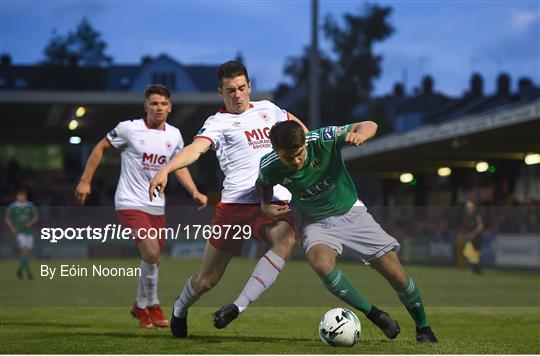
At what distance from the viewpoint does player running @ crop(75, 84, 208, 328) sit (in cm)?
1116

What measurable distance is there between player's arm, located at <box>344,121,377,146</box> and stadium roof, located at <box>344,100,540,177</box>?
15.6 m

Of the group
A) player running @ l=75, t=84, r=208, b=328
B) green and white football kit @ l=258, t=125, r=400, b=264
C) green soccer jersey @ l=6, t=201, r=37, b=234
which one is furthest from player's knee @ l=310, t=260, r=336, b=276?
green soccer jersey @ l=6, t=201, r=37, b=234

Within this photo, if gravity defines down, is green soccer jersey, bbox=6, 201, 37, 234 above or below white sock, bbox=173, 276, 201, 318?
above

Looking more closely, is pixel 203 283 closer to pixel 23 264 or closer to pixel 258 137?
pixel 258 137

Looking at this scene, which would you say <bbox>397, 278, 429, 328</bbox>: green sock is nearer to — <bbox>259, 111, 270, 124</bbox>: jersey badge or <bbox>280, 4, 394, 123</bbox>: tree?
<bbox>259, 111, 270, 124</bbox>: jersey badge

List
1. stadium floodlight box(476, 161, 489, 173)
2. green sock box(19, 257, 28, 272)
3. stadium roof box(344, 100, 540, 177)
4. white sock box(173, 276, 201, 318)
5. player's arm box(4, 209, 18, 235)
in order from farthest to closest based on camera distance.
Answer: stadium floodlight box(476, 161, 489, 173) < stadium roof box(344, 100, 540, 177) < player's arm box(4, 209, 18, 235) < green sock box(19, 257, 28, 272) < white sock box(173, 276, 201, 318)

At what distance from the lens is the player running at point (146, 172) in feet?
36.6

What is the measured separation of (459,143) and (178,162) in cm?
2140

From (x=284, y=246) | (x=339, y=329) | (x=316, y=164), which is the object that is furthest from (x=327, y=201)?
(x=339, y=329)

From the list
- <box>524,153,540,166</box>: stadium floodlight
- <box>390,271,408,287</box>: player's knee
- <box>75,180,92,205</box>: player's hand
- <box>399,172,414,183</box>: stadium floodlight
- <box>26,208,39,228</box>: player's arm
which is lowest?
<box>390,271,408,287</box>: player's knee

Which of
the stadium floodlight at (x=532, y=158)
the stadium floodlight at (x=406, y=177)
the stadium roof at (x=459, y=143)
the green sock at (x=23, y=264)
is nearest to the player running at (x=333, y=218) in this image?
the green sock at (x=23, y=264)

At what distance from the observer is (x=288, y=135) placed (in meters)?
8.24

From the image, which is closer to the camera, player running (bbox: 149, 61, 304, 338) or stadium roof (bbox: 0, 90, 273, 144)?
player running (bbox: 149, 61, 304, 338)

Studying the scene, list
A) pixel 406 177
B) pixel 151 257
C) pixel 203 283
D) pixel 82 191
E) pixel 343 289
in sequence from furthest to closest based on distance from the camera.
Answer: pixel 406 177
pixel 151 257
pixel 82 191
pixel 203 283
pixel 343 289
